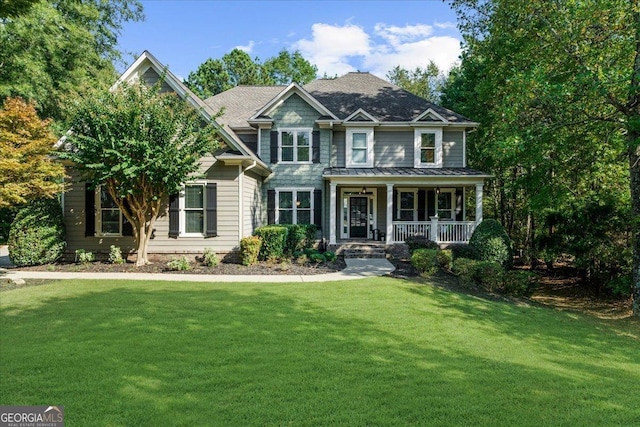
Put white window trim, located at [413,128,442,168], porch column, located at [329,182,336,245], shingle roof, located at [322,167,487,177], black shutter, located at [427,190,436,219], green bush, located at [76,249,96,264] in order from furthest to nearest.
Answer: black shutter, located at [427,190,436,219] < white window trim, located at [413,128,442,168] < shingle roof, located at [322,167,487,177] < porch column, located at [329,182,336,245] < green bush, located at [76,249,96,264]

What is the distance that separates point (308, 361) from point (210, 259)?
8.09 m

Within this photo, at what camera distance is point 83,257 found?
39.4 ft

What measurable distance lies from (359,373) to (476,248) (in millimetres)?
9324

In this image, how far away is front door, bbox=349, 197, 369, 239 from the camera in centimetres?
1722

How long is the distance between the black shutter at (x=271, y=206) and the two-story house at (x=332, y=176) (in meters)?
0.05

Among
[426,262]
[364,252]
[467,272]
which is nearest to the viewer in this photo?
[467,272]

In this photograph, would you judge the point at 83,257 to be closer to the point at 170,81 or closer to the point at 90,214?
the point at 90,214

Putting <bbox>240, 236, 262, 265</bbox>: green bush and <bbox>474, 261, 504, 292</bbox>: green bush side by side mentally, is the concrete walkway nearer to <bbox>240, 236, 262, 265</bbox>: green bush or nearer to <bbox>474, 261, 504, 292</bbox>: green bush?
<bbox>240, 236, 262, 265</bbox>: green bush

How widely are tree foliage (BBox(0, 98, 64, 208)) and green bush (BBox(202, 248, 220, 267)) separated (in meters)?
4.90

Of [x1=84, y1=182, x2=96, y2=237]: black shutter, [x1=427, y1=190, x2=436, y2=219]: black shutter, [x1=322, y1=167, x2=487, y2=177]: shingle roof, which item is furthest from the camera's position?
[x1=427, y1=190, x2=436, y2=219]: black shutter

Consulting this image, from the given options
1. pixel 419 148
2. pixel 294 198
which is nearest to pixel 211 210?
pixel 294 198

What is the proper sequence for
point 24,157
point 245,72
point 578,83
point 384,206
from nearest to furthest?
point 578,83 → point 24,157 → point 384,206 → point 245,72

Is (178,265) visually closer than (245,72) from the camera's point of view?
Yes

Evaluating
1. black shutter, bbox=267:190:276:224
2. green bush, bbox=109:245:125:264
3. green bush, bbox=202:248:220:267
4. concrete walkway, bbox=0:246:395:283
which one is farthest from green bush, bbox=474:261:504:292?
green bush, bbox=109:245:125:264
